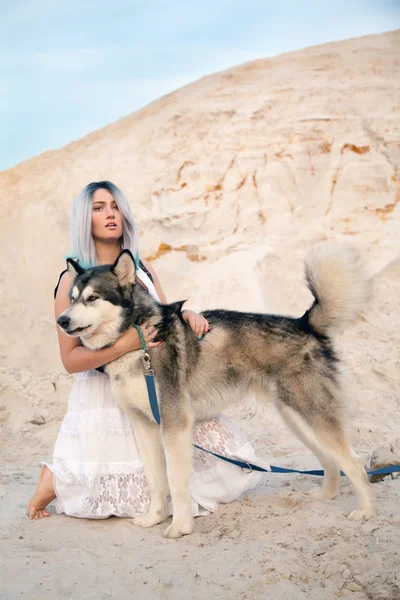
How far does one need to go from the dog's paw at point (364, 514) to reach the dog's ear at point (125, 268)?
186 cm

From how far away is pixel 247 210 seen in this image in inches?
330

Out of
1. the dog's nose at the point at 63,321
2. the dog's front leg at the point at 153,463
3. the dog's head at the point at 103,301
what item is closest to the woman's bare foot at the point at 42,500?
the dog's front leg at the point at 153,463

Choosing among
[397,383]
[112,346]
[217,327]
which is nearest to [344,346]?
[397,383]

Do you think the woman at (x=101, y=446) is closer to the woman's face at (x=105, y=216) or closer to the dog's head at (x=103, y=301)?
the woman's face at (x=105, y=216)

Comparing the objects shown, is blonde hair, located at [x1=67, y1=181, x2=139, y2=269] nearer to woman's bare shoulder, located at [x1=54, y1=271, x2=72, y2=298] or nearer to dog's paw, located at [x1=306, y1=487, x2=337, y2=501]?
woman's bare shoulder, located at [x1=54, y1=271, x2=72, y2=298]

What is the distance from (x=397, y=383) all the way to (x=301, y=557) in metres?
3.99

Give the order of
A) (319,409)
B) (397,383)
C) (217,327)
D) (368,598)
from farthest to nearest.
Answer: (397,383)
(217,327)
(319,409)
(368,598)

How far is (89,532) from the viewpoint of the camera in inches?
133

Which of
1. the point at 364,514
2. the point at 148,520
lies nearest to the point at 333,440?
the point at 364,514

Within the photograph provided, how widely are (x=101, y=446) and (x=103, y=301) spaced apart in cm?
102

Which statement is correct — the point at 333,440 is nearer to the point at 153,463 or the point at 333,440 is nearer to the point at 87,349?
the point at 153,463

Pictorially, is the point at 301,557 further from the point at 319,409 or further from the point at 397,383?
the point at 397,383

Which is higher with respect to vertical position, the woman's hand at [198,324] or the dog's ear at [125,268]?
the dog's ear at [125,268]

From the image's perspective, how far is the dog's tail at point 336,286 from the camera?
3.31m
